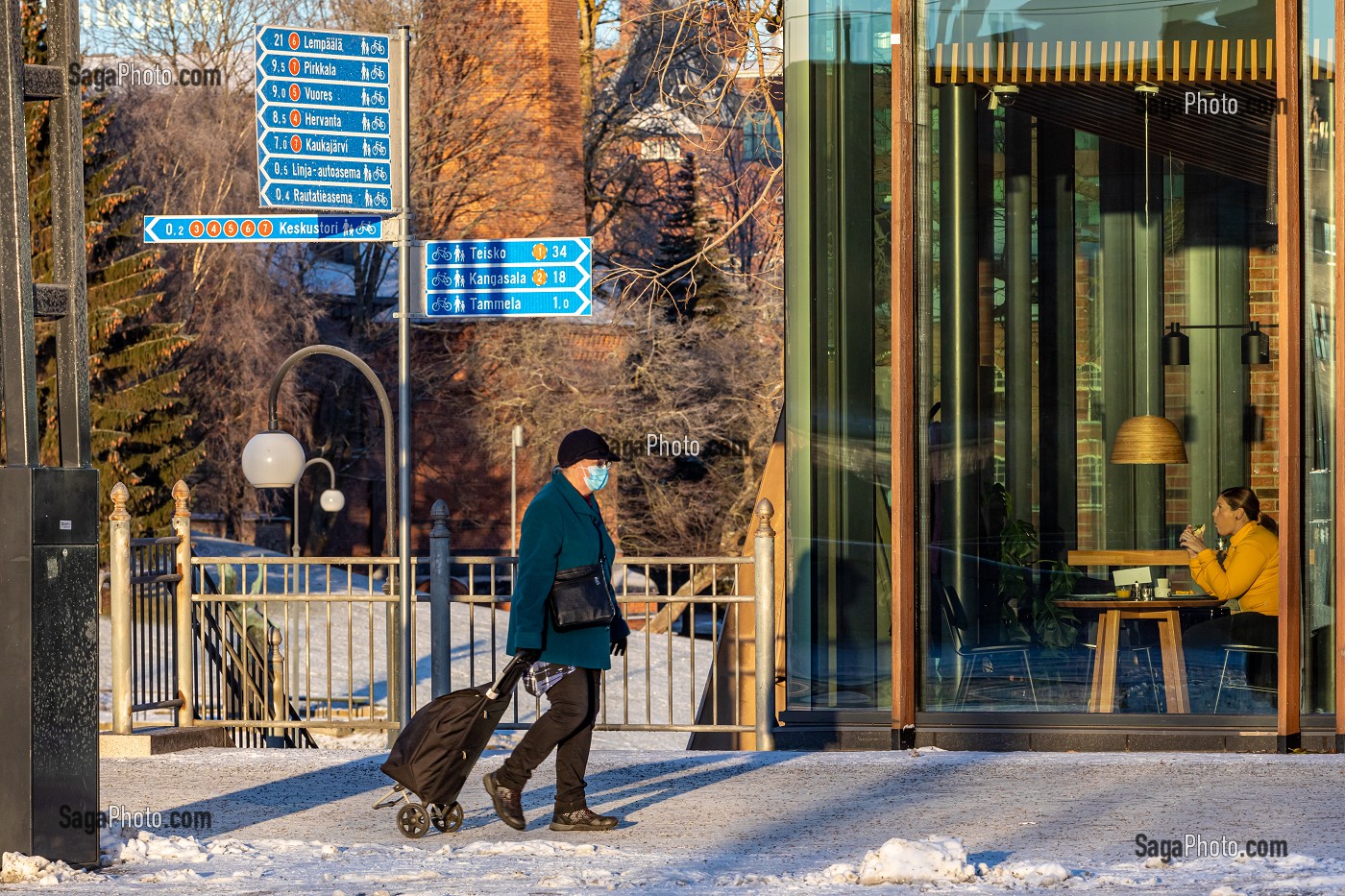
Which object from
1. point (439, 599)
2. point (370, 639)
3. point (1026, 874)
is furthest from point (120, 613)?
point (1026, 874)

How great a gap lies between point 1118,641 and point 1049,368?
158 cm

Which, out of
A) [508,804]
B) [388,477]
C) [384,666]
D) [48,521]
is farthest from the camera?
[384,666]

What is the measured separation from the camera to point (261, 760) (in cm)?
943

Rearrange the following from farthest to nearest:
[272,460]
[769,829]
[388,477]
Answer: [272,460] → [388,477] → [769,829]

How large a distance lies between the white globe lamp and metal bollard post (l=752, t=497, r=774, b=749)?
1151 centimetres

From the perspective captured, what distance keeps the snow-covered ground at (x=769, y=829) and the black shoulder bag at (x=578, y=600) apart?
0.86 m

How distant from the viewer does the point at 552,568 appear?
7.24 meters

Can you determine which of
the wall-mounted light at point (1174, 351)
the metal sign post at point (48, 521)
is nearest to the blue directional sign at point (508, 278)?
the metal sign post at point (48, 521)

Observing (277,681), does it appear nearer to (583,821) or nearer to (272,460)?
(272,460)

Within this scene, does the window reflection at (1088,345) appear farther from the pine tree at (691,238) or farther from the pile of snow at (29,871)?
the pine tree at (691,238)

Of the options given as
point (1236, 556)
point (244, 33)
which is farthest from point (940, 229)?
point (244, 33)

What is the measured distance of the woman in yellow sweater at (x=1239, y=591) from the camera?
980cm

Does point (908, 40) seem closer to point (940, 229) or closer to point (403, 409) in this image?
point (940, 229)

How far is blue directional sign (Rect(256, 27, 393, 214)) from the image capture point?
912cm
